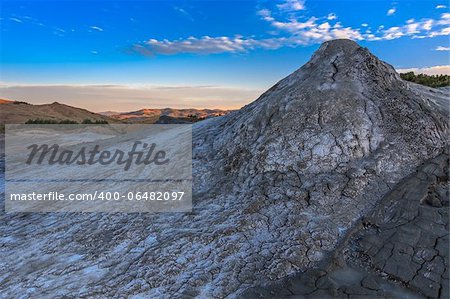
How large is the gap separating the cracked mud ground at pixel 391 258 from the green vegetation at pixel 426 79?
40.6ft

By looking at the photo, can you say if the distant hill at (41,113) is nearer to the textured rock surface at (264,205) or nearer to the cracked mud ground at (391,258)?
the textured rock surface at (264,205)

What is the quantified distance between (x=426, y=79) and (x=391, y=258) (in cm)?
1510

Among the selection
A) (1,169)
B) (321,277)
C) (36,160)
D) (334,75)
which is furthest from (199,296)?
(1,169)

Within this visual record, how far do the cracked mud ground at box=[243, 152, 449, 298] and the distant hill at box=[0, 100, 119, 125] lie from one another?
Answer: 82.6 feet

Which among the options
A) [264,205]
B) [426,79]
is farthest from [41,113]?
[264,205]

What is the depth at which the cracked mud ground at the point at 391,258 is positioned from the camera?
3754mm

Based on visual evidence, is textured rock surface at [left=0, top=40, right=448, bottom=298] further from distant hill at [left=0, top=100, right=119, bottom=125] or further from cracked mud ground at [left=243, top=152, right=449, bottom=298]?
distant hill at [left=0, top=100, right=119, bottom=125]

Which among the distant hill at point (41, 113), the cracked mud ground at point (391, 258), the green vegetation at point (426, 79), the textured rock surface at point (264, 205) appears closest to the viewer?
the cracked mud ground at point (391, 258)

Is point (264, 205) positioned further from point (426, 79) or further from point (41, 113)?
point (41, 113)

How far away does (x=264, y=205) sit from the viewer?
532 centimetres

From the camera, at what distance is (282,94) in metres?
6.98

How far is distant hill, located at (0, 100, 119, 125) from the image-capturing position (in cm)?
2659

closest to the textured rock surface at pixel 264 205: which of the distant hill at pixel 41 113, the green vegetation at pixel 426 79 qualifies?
the green vegetation at pixel 426 79

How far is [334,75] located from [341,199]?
2630 millimetres
